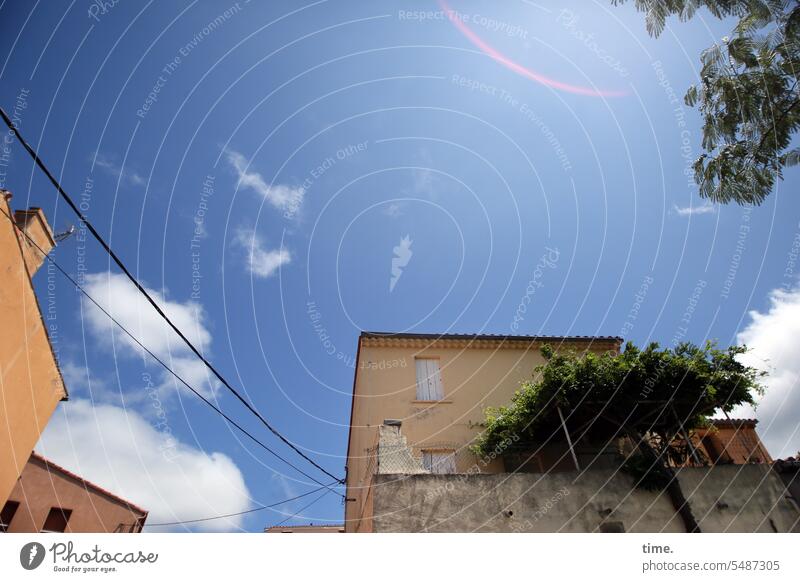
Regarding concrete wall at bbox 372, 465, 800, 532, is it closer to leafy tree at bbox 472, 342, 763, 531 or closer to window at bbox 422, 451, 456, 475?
leafy tree at bbox 472, 342, 763, 531

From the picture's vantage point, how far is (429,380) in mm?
14344

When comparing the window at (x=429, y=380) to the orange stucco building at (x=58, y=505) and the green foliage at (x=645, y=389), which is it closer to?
the green foliage at (x=645, y=389)

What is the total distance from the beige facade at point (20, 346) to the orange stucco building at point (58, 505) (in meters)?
5.37

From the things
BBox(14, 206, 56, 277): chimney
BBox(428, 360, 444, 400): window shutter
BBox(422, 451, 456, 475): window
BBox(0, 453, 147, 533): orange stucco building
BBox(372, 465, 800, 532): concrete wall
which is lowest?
BBox(372, 465, 800, 532): concrete wall

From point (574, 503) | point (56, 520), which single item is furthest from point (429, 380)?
point (56, 520)

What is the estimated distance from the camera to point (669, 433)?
10289mm

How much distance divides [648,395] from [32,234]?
17.4 m

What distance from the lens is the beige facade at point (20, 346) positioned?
30.5 feet

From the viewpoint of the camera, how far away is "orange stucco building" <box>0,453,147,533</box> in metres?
14.9

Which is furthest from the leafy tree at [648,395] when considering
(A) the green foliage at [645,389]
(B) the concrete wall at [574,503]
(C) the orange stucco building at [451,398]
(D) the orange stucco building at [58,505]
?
(D) the orange stucco building at [58,505]

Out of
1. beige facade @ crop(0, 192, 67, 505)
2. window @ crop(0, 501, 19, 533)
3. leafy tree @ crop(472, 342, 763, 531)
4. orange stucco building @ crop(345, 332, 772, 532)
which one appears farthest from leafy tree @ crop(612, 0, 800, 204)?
window @ crop(0, 501, 19, 533)

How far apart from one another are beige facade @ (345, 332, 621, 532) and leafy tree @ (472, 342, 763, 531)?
281cm

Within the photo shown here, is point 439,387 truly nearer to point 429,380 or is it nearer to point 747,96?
point 429,380

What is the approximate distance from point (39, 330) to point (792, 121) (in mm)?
17748
